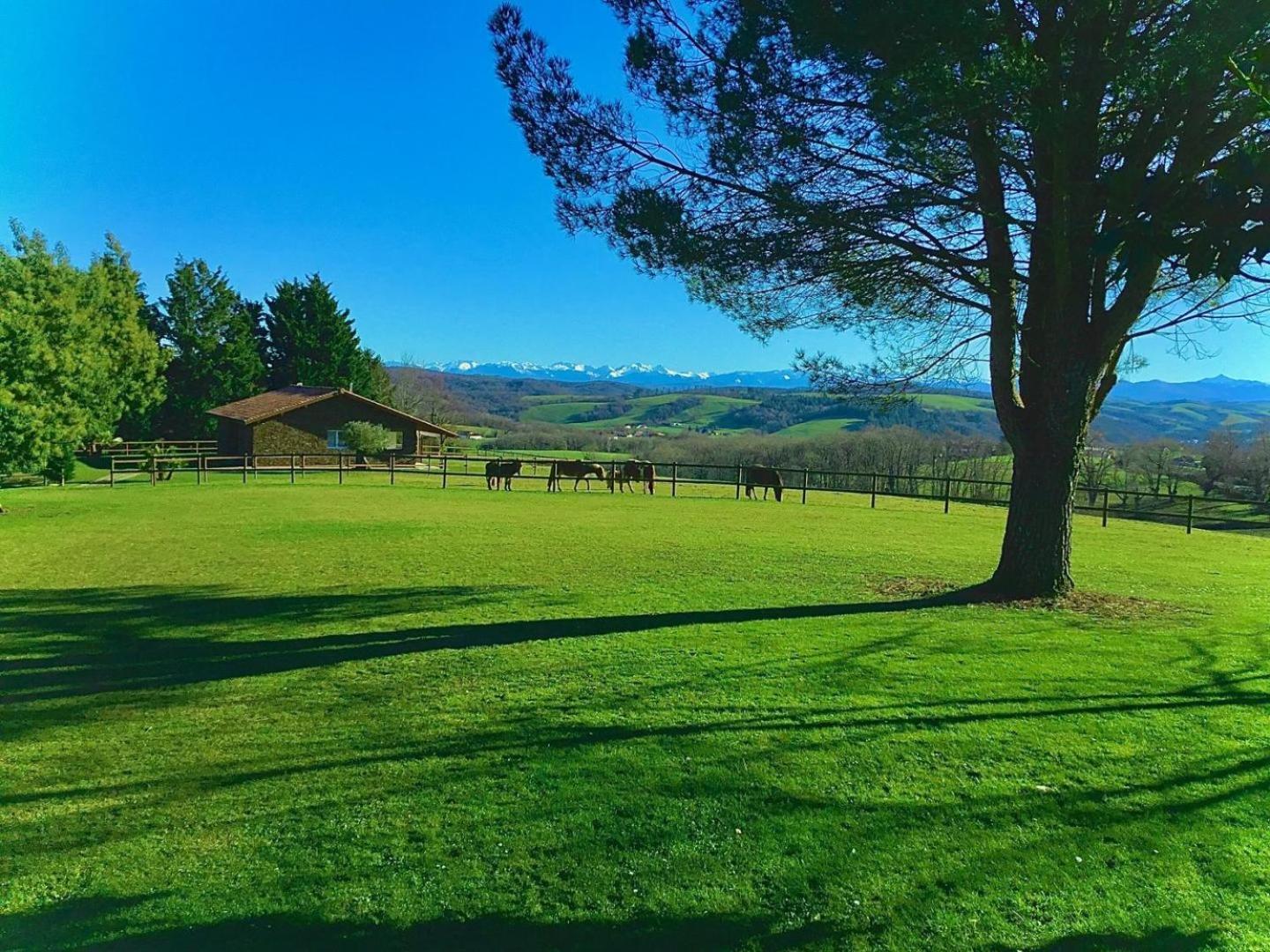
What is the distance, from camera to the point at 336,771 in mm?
3990

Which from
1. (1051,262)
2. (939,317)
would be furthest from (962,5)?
(939,317)

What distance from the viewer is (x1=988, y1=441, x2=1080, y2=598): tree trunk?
8547 millimetres

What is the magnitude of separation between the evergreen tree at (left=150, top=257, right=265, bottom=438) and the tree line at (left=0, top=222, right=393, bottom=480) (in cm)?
6

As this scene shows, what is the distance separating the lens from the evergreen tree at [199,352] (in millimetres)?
45531

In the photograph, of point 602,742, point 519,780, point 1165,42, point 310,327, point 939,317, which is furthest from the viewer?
point 310,327

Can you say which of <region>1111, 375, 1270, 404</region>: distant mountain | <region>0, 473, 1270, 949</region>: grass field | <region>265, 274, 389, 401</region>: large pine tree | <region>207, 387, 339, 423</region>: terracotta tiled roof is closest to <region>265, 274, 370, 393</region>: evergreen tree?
<region>265, 274, 389, 401</region>: large pine tree

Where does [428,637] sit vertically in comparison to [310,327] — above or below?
below

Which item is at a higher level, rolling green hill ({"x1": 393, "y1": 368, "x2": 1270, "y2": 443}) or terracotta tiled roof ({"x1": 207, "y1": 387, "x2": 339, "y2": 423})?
rolling green hill ({"x1": 393, "y1": 368, "x2": 1270, "y2": 443})

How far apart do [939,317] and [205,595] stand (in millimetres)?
9829

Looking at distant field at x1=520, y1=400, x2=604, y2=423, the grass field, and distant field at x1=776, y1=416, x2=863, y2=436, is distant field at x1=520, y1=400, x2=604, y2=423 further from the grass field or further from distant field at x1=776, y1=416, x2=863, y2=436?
the grass field

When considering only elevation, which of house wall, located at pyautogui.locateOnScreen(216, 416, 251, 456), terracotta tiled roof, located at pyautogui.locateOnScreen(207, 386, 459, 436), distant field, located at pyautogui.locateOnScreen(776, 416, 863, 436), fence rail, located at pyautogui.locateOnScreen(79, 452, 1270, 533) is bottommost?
fence rail, located at pyautogui.locateOnScreen(79, 452, 1270, 533)

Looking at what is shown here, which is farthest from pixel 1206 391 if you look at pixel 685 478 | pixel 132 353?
pixel 132 353

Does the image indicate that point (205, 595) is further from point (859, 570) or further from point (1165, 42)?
point (1165, 42)

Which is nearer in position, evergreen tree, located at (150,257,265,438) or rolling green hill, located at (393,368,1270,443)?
evergreen tree, located at (150,257,265,438)
